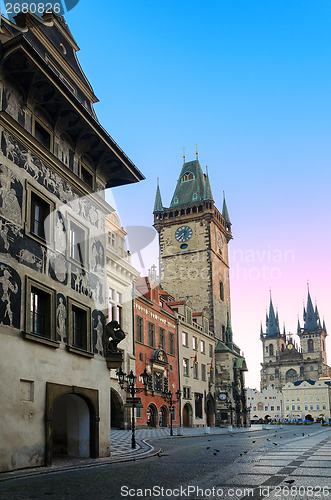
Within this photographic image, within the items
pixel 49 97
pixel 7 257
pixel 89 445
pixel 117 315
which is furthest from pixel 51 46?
pixel 117 315

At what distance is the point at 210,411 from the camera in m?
63.1

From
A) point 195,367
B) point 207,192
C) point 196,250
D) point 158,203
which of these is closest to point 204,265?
point 196,250

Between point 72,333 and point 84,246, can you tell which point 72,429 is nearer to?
point 72,333

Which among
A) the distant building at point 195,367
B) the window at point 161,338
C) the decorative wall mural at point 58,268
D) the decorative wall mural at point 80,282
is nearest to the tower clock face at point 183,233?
the distant building at point 195,367

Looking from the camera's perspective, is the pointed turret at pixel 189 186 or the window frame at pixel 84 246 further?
the pointed turret at pixel 189 186

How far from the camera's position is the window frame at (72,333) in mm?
17347

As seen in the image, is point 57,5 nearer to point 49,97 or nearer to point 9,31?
point 9,31

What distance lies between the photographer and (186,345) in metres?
55.2

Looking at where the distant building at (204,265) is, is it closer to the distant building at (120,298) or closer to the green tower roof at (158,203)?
the green tower roof at (158,203)

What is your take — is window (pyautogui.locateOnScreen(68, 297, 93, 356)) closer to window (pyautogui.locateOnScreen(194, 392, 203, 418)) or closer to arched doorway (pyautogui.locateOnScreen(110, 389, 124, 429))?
arched doorway (pyautogui.locateOnScreen(110, 389, 124, 429))

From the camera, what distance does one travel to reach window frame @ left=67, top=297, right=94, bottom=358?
56.9 feet

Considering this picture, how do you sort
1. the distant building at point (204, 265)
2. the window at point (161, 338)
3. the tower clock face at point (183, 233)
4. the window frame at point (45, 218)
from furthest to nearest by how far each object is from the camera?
1. the tower clock face at point (183, 233)
2. the distant building at point (204, 265)
3. the window at point (161, 338)
4. the window frame at point (45, 218)

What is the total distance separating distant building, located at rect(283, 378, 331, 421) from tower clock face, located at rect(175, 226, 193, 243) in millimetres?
106835

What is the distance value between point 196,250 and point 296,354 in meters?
121
